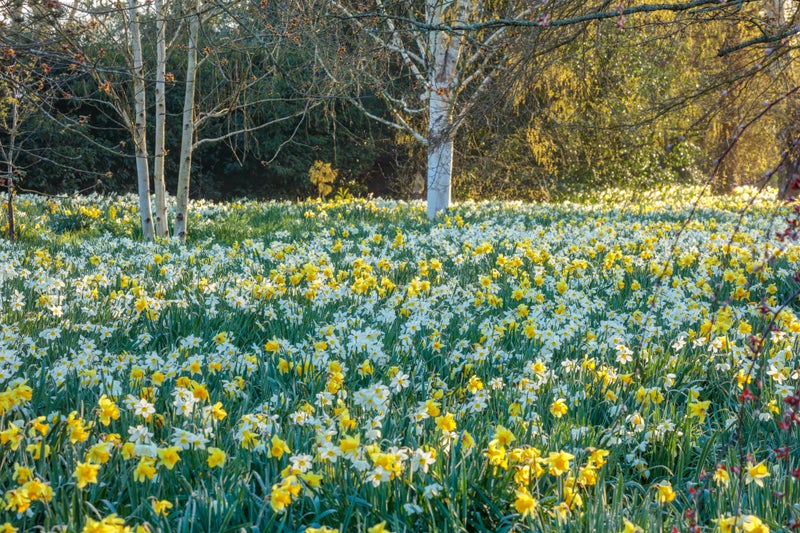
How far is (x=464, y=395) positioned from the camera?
11.0 ft

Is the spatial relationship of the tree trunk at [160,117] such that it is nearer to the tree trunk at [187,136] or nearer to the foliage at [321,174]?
the tree trunk at [187,136]

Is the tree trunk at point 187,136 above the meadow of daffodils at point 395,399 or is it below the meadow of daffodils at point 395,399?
above

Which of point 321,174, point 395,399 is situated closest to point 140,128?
point 395,399

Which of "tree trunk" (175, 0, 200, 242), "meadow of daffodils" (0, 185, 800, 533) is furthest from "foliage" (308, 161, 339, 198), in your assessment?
"meadow of daffodils" (0, 185, 800, 533)

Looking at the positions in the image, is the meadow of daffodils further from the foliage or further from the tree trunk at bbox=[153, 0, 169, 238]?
the foliage

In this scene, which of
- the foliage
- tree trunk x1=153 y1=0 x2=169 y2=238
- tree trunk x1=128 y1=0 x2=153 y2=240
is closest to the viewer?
tree trunk x1=153 y1=0 x2=169 y2=238

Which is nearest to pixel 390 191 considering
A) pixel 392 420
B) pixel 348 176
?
pixel 348 176

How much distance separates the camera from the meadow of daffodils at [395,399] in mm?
2090

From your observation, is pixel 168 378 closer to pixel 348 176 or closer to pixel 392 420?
pixel 392 420

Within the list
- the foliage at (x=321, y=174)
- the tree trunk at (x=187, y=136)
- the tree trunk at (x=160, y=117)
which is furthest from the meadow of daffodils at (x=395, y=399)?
the foliage at (x=321, y=174)

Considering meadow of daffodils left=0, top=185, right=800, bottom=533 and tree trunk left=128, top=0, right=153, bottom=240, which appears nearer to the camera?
meadow of daffodils left=0, top=185, right=800, bottom=533

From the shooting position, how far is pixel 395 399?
3.23 m

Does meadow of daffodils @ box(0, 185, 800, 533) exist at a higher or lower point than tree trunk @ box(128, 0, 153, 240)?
lower

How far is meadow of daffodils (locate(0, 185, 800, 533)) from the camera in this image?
209 cm
